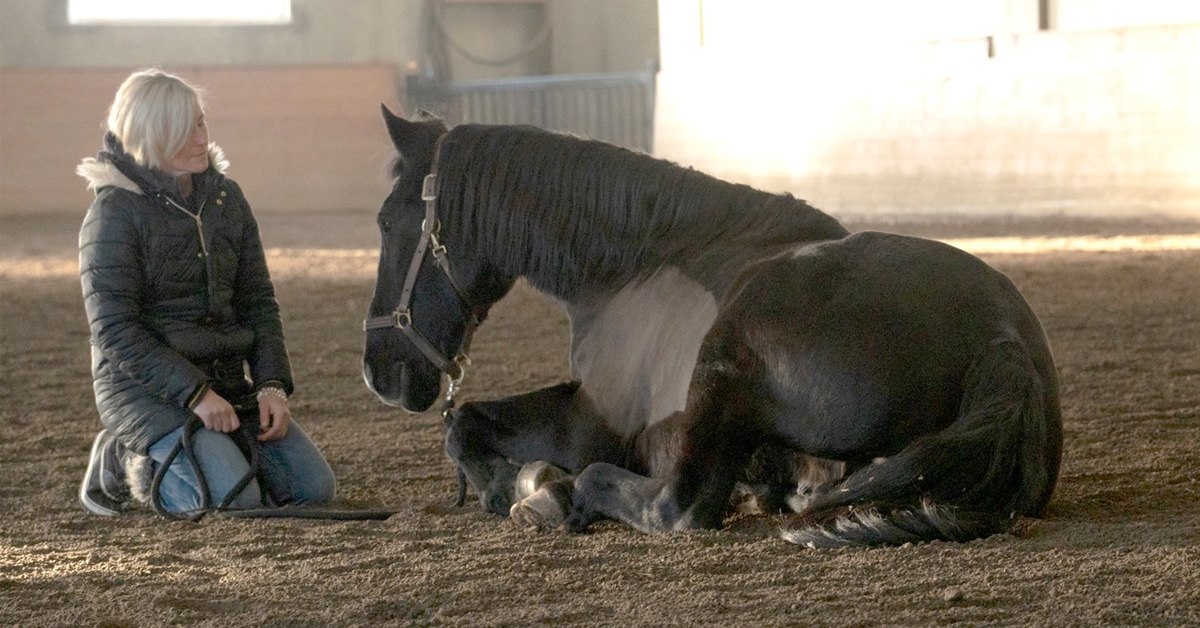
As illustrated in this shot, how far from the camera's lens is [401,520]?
10.9 feet

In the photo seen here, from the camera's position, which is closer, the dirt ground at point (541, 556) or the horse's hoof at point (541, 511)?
the dirt ground at point (541, 556)

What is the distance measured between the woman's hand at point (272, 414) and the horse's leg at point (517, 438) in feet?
1.65

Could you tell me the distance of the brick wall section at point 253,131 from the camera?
16.5 meters

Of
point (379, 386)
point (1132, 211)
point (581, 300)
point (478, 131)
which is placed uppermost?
point (478, 131)

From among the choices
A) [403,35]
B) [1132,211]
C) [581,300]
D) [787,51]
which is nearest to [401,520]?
[581,300]

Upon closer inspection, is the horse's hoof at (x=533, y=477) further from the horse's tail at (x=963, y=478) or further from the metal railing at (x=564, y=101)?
the metal railing at (x=564, y=101)

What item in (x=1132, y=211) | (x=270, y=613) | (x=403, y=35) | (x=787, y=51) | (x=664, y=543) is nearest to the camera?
(x=270, y=613)

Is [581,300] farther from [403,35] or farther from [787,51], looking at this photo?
[403,35]

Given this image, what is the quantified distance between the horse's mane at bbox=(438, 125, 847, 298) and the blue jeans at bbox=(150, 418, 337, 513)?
88 centimetres

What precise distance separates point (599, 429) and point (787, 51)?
43.1ft

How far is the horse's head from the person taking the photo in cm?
338

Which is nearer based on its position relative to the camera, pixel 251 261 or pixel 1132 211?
pixel 251 261

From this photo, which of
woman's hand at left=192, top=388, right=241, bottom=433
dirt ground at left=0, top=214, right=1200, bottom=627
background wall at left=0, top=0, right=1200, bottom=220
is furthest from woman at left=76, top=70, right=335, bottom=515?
background wall at left=0, top=0, right=1200, bottom=220

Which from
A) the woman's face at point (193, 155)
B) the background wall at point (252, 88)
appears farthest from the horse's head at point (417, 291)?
the background wall at point (252, 88)
